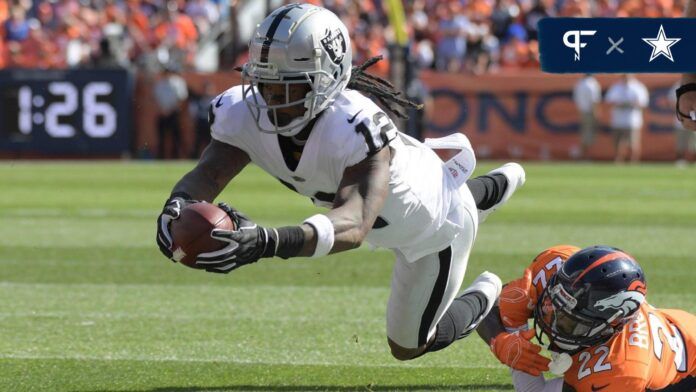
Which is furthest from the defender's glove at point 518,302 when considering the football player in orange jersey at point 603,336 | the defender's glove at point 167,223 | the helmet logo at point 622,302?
the defender's glove at point 167,223

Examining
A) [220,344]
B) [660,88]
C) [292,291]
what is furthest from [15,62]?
[220,344]

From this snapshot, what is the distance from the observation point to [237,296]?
801 centimetres

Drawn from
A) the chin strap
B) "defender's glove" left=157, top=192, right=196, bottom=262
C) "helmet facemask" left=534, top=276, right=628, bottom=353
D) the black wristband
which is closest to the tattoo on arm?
the black wristband

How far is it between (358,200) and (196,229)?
60cm

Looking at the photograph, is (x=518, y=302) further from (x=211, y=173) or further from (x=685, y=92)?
(x=211, y=173)

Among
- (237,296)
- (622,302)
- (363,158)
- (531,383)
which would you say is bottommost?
(237,296)

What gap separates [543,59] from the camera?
15.4 ft

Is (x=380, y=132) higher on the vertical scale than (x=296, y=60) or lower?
lower

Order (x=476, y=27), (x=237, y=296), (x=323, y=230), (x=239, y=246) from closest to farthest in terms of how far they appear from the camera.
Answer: (x=239, y=246) → (x=323, y=230) → (x=237, y=296) → (x=476, y=27)

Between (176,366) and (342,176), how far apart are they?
187 cm

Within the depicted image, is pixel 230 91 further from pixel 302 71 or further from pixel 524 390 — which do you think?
pixel 524 390

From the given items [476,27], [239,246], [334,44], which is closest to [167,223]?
[239,246]

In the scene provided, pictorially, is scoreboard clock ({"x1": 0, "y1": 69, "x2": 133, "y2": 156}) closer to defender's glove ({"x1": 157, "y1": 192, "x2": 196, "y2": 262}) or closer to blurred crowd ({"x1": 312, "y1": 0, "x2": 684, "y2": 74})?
blurred crowd ({"x1": 312, "y1": 0, "x2": 684, "y2": 74})

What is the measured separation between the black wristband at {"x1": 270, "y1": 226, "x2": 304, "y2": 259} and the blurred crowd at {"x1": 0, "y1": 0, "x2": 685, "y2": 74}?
1670 centimetres
